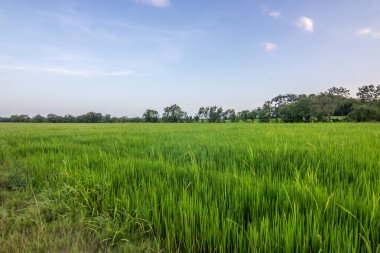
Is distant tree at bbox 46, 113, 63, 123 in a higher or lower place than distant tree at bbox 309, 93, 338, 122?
lower

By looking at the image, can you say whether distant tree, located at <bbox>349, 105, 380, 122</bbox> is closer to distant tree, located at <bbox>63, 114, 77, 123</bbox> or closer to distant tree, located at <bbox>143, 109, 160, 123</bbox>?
distant tree, located at <bbox>143, 109, 160, 123</bbox>

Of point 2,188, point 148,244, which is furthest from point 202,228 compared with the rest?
point 2,188

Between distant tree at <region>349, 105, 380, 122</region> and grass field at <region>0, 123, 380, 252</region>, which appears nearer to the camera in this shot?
grass field at <region>0, 123, 380, 252</region>

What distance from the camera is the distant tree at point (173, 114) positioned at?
81.0m

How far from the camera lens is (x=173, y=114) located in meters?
85.4

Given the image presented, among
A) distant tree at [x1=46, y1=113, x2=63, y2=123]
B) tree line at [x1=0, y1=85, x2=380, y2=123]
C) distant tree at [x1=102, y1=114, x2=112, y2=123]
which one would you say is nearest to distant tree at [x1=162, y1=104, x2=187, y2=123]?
tree line at [x1=0, y1=85, x2=380, y2=123]

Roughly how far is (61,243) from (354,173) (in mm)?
2560

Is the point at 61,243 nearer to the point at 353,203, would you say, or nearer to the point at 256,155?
the point at 353,203

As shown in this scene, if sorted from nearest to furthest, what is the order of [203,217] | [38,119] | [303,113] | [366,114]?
[203,217] → [366,114] → [303,113] → [38,119]

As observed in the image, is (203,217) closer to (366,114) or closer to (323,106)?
(366,114)

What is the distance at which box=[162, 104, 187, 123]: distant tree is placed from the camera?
266ft

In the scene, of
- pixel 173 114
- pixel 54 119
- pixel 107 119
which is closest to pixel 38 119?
pixel 54 119

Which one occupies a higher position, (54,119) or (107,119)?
(54,119)

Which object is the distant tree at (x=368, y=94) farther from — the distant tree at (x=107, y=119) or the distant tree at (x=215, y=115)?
the distant tree at (x=107, y=119)
